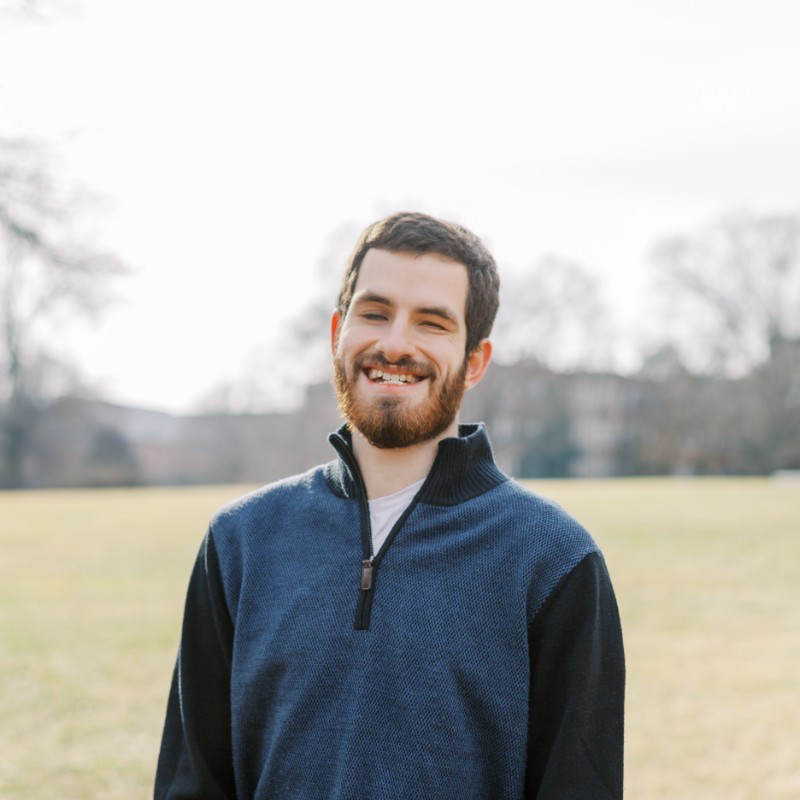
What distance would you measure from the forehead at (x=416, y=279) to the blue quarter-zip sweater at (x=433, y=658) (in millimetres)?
341

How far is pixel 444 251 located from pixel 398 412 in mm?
395

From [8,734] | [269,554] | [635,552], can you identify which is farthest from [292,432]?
Answer: [269,554]

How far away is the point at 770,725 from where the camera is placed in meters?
7.06

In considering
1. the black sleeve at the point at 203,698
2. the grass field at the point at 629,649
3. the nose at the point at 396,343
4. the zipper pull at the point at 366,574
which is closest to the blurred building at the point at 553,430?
the grass field at the point at 629,649

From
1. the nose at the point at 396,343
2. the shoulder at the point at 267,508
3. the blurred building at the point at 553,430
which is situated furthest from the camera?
the blurred building at the point at 553,430

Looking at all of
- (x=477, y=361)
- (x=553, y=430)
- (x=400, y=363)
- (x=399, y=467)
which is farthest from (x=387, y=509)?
(x=553, y=430)

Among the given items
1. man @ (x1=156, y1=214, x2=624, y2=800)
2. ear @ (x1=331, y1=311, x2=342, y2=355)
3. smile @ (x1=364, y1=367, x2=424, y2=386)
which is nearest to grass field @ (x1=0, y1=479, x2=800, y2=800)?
man @ (x1=156, y1=214, x2=624, y2=800)

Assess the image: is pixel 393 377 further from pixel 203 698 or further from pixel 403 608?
pixel 203 698

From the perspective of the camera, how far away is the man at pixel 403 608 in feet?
6.37

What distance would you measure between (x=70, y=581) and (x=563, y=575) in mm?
13651

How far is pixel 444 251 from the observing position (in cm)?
221

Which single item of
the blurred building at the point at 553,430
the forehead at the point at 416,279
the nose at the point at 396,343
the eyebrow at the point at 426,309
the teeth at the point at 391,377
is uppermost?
the forehead at the point at 416,279

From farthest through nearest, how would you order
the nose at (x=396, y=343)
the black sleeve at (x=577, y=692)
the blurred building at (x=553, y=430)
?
the blurred building at (x=553, y=430) → the nose at (x=396, y=343) → the black sleeve at (x=577, y=692)

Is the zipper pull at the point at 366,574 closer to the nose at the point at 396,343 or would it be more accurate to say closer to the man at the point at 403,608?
the man at the point at 403,608
